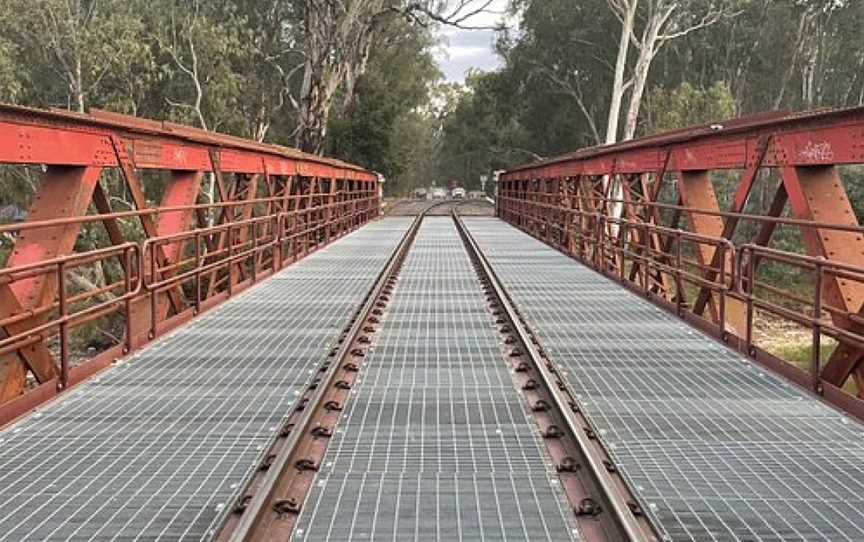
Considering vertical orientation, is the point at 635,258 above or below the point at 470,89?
below

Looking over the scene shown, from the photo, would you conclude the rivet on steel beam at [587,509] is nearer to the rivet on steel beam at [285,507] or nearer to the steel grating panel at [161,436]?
the rivet on steel beam at [285,507]

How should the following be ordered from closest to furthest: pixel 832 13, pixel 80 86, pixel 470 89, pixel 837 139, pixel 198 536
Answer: pixel 198 536, pixel 837 139, pixel 80 86, pixel 832 13, pixel 470 89

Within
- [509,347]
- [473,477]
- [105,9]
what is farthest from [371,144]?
[473,477]

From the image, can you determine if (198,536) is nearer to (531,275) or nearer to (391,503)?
(391,503)

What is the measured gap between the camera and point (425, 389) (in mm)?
6590

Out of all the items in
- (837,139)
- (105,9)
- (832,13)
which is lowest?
(837,139)

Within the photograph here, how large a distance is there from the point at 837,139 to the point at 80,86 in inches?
1034

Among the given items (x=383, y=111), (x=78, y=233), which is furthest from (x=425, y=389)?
(x=383, y=111)

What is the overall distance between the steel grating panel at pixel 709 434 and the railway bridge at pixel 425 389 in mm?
22

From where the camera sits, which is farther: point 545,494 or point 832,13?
point 832,13

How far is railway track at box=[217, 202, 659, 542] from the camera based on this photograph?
407 centimetres

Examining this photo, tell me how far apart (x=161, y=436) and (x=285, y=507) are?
1.44m

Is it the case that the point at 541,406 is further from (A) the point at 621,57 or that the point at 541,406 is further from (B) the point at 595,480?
(A) the point at 621,57

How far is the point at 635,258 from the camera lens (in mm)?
11672
